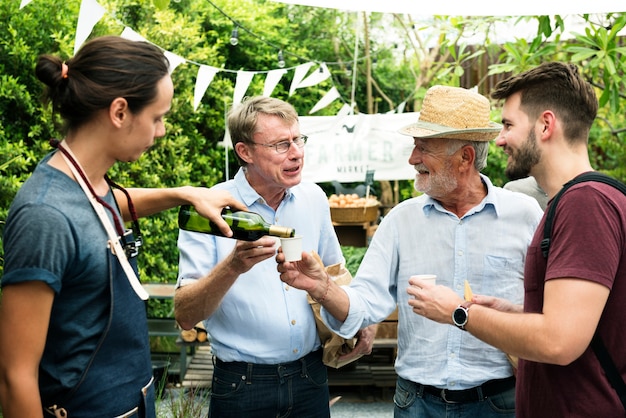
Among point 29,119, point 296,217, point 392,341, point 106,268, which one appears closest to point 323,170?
point 392,341

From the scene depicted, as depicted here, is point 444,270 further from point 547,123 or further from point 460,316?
point 547,123

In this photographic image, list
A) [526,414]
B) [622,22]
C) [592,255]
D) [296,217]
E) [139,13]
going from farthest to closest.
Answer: [139,13], [622,22], [296,217], [526,414], [592,255]

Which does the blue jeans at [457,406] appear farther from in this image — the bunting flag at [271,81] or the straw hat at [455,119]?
the bunting flag at [271,81]

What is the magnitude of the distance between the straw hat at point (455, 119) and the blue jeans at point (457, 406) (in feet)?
2.86

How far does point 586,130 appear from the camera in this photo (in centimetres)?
206

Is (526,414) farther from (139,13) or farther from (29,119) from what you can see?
(139,13)

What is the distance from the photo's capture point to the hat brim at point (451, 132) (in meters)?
2.45

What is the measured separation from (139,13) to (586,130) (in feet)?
19.1

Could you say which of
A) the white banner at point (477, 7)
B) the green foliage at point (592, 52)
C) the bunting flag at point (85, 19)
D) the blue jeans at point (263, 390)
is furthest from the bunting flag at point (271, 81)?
the blue jeans at point (263, 390)

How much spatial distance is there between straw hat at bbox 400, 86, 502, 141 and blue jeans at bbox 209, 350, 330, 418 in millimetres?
938

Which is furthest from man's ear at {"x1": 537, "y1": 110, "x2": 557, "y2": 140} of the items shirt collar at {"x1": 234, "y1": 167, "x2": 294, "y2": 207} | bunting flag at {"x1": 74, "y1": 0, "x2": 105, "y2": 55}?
bunting flag at {"x1": 74, "y1": 0, "x2": 105, "y2": 55}

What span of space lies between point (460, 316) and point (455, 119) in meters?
0.80

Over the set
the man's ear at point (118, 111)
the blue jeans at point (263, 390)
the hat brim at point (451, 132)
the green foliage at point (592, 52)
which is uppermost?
the green foliage at point (592, 52)

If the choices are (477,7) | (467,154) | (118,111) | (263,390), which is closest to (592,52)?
(477,7)
